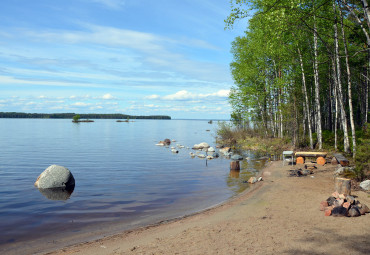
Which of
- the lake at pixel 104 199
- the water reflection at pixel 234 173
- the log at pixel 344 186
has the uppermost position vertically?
the log at pixel 344 186

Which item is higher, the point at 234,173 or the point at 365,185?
the point at 365,185

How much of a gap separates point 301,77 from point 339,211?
21669 mm

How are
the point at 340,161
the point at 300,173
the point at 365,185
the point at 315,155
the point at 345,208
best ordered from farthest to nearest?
the point at 315,155 < the point at 340,161 < the point at 300,173 < the point at 365,185 < the point at 345,208

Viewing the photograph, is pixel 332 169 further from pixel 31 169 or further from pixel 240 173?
pixel 31 169

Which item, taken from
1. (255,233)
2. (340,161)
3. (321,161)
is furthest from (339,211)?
(321,161)

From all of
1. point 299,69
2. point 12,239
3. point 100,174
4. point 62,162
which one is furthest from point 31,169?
point 299,69

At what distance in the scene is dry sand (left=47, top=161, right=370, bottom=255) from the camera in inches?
282

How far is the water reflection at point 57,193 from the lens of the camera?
47.3 feet

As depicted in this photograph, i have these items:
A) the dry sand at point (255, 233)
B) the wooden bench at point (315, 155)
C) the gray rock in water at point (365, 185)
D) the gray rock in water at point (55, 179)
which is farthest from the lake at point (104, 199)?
the gray rock in water at point (365, 185)

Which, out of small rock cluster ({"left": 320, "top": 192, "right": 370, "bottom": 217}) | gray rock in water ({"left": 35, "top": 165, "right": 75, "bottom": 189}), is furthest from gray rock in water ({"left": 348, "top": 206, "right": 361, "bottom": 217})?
gray rock in water ({"left": 35, "top": 165, "right": 75, "bottom": 189})

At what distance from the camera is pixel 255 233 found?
325 inches

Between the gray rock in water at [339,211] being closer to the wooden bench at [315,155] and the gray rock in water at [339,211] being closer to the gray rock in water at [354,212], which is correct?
the gray rock in water at [354,212]

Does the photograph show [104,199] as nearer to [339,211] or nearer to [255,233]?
[255,233]

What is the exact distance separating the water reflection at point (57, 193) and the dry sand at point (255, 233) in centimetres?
656
